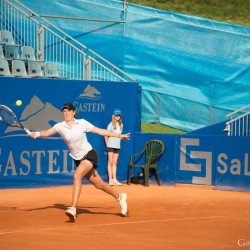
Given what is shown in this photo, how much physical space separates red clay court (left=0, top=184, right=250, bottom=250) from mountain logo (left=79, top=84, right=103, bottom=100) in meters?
2.28

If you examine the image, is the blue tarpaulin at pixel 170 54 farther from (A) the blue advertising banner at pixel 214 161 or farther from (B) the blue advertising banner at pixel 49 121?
(A) the blue advertising banner at pixel 214 161

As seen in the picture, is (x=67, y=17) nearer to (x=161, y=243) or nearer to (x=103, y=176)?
(x=103, y=176)

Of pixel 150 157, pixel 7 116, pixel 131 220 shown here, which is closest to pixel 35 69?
pixel 150 157

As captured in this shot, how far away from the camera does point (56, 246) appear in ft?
36.9

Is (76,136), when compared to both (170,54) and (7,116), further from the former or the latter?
(170,54)

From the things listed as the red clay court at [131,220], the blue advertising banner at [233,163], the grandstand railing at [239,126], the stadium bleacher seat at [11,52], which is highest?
the stadium bleacher seat at [11,52]

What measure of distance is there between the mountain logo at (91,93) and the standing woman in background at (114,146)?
593 millimetres

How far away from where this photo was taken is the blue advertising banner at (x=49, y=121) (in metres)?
18.9

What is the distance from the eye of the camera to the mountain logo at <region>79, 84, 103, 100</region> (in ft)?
66.6

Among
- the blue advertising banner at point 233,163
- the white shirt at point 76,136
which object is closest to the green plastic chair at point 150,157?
the blue advertising banner at point 233,163

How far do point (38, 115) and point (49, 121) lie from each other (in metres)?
0.36

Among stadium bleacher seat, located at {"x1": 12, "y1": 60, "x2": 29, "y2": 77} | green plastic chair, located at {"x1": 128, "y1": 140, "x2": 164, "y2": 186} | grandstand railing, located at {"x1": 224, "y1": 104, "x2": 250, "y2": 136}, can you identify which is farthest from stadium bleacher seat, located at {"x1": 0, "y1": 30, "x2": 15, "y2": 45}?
grandstand railing, located at {"x1": 224, "y1": 104, "x2": 250, "y2": 136}

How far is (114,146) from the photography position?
67.0ft

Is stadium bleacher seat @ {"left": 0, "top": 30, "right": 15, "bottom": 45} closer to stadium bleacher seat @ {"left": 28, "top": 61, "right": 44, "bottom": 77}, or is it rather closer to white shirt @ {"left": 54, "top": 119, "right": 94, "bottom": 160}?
stadium bleacher seat @ {"left": 28, "top": 61, "right": 44, "bottom": 77}
